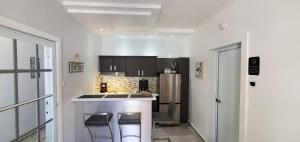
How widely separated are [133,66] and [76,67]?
2295mm

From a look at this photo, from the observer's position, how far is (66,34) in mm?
2896

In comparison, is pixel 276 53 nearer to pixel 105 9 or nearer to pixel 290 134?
pixel 290 134

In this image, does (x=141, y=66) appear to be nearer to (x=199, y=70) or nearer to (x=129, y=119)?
(x=199, y=70)

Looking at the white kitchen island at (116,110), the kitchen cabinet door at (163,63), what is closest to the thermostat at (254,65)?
the white kitchen island at (116,110)

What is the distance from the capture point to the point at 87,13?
296 centimetres

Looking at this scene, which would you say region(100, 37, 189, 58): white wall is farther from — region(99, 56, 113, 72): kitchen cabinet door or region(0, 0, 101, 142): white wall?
region(0, 0, 101, 142): white wall

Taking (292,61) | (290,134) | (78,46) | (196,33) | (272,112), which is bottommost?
(290,134)

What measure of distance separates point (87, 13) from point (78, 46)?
849 mm

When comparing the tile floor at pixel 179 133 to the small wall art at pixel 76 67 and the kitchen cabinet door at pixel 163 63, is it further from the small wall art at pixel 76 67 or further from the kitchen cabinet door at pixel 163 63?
the small wall art at pixel 76 67

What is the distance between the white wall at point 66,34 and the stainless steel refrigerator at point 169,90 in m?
1.99

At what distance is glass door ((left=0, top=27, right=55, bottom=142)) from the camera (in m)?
1.59

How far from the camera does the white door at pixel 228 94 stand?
266 cm

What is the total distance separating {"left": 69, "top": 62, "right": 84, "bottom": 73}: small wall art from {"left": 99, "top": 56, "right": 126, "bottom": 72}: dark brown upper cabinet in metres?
1.61

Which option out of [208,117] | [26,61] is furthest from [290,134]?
[26,61]
